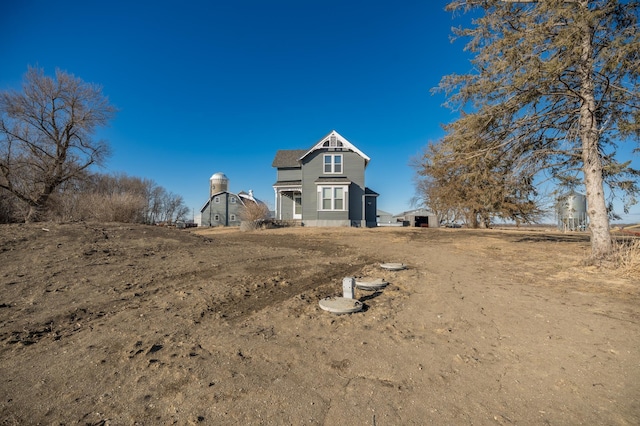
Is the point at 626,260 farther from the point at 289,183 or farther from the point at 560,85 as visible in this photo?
the point at 289,183

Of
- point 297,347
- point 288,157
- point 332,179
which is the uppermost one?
point 288,157

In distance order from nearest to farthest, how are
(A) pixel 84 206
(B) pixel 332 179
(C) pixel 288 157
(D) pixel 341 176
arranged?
(A) pixel 84 206 → (B) pixel 332 179 → (D) pixel 341 176 → (C) pixel 288 157

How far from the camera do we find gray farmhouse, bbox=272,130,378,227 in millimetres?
24203

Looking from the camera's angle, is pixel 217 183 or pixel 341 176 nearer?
pixel 341 176

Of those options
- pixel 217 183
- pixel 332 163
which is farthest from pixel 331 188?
pixel 217 183

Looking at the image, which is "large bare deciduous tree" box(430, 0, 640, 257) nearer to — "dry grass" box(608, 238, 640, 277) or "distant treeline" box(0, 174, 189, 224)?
"dry grass" box(608, 238, 640, 277)

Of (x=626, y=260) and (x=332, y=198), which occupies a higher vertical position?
(x=332, y=198)

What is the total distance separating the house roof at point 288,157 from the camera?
2864cm

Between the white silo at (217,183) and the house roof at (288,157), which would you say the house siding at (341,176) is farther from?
the white silo at (217,183)

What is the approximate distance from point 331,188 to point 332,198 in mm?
841

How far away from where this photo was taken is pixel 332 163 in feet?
84.2

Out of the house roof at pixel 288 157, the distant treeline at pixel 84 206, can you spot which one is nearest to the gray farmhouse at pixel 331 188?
the house roof at pixel 288 157

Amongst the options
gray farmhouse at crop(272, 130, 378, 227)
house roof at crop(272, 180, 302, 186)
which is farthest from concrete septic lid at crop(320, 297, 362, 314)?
house roof at crop(272, 180, 302, 186)

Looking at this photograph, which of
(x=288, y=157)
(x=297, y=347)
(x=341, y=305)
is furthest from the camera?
(x=288, y=157)
